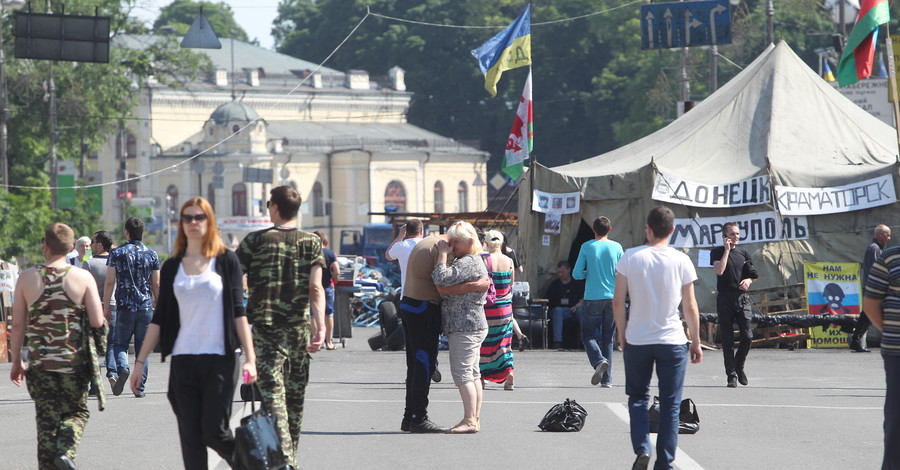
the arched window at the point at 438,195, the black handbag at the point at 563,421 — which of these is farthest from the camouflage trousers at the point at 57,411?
the arched window at the point at 438,195

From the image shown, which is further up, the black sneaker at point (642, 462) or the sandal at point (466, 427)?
the black sneaker at point (642, 462)

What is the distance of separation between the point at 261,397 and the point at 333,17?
9668 cm

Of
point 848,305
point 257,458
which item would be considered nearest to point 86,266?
point 257,458

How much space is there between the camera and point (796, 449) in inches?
404

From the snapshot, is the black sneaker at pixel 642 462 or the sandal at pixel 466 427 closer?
the black sneaker at pixel 642 462

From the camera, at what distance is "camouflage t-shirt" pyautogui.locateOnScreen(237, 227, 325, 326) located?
8.41 m

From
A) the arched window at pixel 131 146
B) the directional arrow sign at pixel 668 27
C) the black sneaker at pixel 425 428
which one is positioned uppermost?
the arched window at pixel 131 146

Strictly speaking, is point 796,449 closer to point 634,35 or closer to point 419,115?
point 634,35

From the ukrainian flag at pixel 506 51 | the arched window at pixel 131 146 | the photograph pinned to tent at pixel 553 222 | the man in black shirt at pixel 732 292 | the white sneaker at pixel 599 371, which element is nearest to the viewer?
the man in black shirt at pixel 732 292

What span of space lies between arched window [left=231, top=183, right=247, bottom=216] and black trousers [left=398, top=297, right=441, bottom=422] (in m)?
79.6

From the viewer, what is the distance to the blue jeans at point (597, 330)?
15.1 meters

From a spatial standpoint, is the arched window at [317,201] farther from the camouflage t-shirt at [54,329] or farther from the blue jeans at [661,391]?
the blue jeans at [661,391]

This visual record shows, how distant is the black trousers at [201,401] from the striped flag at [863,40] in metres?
12.1

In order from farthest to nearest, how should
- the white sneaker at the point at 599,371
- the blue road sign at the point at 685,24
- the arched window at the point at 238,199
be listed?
the arched window at the point at 238,199 < the blue road sign at the point at 685,24 < the white sneaker at the point at 599,371
